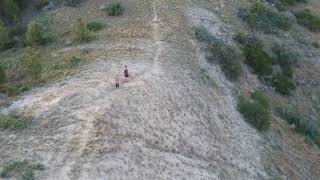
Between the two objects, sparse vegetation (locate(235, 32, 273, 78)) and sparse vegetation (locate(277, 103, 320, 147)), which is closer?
sparse vegetation (locate(277, 103, 320, 147))

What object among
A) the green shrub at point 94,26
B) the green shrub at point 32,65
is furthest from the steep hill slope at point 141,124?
the green shrub at point 94,26

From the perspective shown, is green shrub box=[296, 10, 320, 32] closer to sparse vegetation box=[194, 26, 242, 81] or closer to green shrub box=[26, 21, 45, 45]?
sparse vegetation box=[194, 26, 242, 81]

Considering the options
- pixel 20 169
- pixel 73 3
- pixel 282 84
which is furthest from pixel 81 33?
pixel 20 169

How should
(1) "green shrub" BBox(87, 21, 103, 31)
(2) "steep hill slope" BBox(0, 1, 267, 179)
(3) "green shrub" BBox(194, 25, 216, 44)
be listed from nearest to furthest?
(2) "steep hill slope" BBox(0, 1, 267, 179) < (3) "green shrub" BBox(194, 25, 216, 44) < (1) "green shrub" BBox(87, 21, 103, 31)

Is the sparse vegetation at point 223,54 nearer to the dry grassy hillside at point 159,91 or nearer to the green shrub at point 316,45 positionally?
the dry grassy hillside at point 159,91

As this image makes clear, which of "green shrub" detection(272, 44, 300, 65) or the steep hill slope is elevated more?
the steep hill slope

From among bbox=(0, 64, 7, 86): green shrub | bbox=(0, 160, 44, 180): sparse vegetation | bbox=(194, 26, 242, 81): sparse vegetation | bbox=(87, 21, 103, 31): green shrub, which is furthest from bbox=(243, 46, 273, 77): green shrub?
bbox=(0, 160, 44, 180): sparse vegetation
